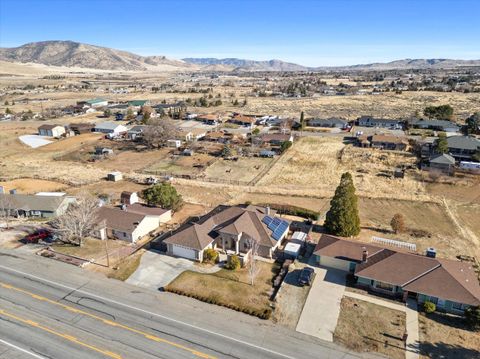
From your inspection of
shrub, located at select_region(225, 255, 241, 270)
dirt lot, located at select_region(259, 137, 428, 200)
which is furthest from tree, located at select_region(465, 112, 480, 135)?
shrub, located at select_region(225, 255, 241, 270)

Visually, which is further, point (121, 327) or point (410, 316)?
point (410, 316)

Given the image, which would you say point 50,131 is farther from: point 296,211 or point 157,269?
point 296,211

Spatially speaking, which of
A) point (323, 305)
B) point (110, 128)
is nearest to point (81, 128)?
point (110, 128)

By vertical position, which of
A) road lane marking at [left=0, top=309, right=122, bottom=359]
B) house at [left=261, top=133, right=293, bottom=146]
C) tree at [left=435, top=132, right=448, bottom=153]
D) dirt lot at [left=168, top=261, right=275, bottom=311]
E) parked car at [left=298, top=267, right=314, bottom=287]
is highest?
tree at [left=435, top=132, right=448, bottom=153]

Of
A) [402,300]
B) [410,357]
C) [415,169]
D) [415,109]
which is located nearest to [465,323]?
[402,300]

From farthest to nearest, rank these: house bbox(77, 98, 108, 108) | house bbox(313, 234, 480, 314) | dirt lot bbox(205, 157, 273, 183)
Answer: house bbox(77, 98, 108, 108)
dirt lot bbox(205, 157, 273, 183)
house bbox(313, 234, 480, 314)

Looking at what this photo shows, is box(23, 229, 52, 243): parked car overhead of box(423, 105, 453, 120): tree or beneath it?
beneath

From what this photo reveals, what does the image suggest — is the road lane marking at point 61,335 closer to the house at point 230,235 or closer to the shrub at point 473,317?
the house at point 230,235

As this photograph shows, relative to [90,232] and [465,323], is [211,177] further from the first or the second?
[465,323]

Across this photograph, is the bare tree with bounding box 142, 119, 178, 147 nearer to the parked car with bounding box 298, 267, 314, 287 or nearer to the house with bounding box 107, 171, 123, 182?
the house with bounding box 107, 171, 123, 182
